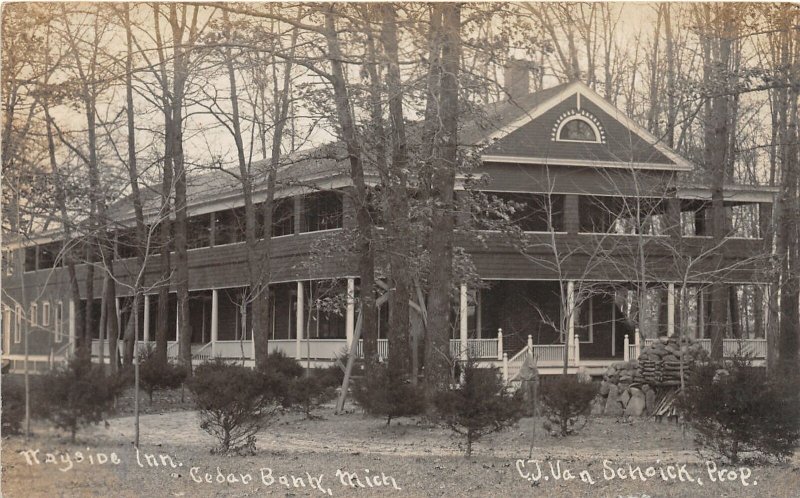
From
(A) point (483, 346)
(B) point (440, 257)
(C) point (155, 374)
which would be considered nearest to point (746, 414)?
(B) point (440, 257)

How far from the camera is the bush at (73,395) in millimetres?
9766

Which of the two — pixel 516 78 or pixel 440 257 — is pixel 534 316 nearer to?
pixel 440 257

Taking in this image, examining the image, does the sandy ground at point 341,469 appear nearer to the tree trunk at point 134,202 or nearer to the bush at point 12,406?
the bush at point 12,406

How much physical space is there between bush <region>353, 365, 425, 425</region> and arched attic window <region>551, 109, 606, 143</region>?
6.05 metres

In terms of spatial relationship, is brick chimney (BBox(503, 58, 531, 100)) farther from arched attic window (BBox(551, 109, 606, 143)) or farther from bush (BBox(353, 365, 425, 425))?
bush (BBox(353, 365, 425, 425))

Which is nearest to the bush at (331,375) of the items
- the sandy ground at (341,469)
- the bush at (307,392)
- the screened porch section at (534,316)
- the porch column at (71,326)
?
the bush at (307,392)

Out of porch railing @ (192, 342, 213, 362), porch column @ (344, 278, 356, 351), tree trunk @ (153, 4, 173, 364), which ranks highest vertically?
tree trunk @ (153, 4, 173, 364)

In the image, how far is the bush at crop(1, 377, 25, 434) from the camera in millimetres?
9773

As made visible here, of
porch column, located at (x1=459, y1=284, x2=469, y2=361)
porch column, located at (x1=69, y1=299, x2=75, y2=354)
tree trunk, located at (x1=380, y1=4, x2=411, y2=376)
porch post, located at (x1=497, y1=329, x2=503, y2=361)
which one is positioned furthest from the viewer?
porch post, located at (x1=497, y1=329, x2=503, y2=361)

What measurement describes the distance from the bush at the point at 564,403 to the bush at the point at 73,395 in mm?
5949

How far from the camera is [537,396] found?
47.8ft

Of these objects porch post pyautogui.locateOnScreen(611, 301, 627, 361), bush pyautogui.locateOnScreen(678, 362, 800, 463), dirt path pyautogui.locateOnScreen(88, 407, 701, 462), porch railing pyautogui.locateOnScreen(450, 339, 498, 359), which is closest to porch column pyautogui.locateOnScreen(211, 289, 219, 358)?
dirt path pyautogui.locateOnScreen(88, 407, 701, 462)

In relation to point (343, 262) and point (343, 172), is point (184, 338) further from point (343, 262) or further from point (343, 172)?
point (343, 262)

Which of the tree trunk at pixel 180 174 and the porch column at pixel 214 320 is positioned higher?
the tree trunk at pixel 180 174
